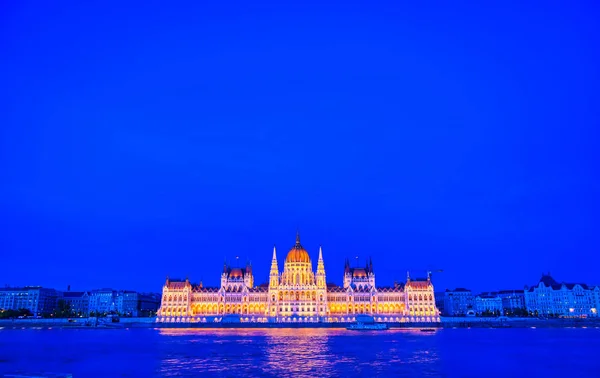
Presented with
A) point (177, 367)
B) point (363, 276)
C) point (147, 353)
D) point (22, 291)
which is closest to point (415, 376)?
point (177, 367)

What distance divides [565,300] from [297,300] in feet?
279

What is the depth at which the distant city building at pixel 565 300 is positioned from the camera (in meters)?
160

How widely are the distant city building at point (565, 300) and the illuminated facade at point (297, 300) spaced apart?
4345 cm

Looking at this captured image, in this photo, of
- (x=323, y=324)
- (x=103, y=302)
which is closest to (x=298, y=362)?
(x=323, y=324)

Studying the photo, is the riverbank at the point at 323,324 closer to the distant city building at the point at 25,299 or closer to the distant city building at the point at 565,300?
the distant city building at the point at 565,300

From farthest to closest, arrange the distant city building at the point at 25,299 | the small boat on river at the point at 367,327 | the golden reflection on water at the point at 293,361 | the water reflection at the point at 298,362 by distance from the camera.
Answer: the distant city building at the point at 25,299 → the small boat on river at the point at 367,327 → the golden reflection on water at the point at 293,361 → the water reflection at the point at 298,362

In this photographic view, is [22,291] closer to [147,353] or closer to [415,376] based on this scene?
[147,353]

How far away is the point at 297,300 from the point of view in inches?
6097

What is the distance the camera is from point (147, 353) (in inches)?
2115

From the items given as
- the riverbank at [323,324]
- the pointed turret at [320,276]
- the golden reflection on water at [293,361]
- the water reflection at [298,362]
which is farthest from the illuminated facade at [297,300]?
the water reflection at [298,362]

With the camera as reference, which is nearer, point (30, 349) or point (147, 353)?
point (147, 353)

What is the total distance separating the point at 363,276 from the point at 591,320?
2600 inches

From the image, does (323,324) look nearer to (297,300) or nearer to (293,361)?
(297,300)

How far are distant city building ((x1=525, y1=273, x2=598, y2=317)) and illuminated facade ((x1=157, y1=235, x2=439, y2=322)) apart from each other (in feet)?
143
